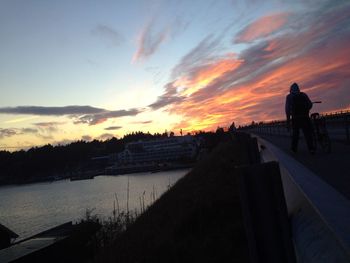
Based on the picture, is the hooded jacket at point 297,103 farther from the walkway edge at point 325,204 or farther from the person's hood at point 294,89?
the walkway edge at point 325,204

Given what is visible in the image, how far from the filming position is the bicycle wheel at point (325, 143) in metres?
13.6

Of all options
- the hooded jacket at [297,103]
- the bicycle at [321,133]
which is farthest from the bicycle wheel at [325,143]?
the hooded jacket at [297,103]

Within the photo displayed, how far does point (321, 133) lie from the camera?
545 inches

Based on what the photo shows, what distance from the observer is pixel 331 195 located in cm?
325

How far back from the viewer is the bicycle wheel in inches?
534

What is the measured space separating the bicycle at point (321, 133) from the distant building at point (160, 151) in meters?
150

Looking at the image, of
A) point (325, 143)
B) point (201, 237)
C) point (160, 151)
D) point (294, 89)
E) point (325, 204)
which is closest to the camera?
point (325, 204)

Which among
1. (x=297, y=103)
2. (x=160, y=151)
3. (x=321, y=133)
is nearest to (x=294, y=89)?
(x=297, y=103)

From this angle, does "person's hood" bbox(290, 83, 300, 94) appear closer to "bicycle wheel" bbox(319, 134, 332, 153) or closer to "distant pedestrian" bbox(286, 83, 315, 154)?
"distant pedestrian" bbox(286, 83, 315, 154)

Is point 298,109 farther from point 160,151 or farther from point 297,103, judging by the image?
point 160,151

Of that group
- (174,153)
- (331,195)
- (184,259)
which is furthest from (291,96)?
(174,153)

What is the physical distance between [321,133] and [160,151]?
548 feet

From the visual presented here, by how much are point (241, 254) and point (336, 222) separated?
4801 mm

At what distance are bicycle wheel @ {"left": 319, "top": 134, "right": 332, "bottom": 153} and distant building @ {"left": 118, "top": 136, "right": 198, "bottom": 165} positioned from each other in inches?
5899
